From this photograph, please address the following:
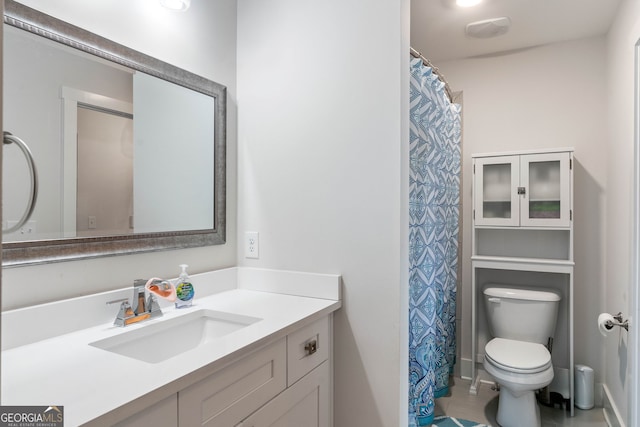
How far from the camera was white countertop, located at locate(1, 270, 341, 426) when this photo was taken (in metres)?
0.79

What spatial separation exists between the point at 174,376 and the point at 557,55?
3.05 m

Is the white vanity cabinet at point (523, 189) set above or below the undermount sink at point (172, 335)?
above

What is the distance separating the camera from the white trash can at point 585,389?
8.09 feet

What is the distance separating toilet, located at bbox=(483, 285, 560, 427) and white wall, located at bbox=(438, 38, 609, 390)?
0.86 ft

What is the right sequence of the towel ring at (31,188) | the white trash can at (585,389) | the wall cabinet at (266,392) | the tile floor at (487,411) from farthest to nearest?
the white trash can at (585,389)
the tile floor at (487,411)
the towel ring at (31,188)
the wall cabinet at (266,392)

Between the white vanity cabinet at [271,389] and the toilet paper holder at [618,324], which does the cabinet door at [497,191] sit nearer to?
the toilet paper holder at [618,324]

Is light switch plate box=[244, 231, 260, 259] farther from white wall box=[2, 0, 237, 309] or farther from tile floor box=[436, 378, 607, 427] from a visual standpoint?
tile floor box=[436, 378, 607, 427]

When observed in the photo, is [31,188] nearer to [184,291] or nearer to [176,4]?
[184,291]

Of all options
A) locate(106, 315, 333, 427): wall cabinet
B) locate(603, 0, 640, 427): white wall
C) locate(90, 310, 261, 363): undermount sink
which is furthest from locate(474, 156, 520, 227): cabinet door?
locate(90, 310, 261, 363): undermount sink

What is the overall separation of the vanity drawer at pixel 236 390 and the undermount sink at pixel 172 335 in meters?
0.20

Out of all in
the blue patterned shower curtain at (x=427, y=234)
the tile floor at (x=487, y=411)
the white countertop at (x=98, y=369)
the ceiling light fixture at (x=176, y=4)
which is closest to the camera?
the white countertop at (x=98, y=369)

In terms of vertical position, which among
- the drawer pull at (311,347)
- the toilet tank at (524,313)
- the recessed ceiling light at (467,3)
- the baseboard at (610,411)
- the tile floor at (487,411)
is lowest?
the tile floor at (487,411)

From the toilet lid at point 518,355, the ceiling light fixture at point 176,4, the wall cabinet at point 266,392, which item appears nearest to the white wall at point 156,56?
the ceiling light fixture at point 176,4

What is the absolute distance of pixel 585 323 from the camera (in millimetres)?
2639
